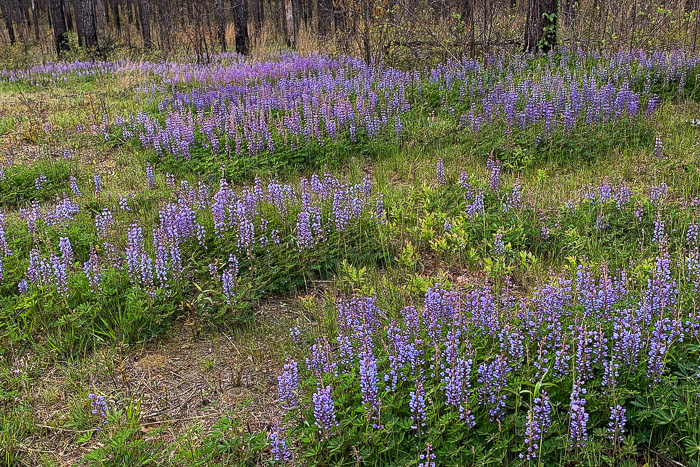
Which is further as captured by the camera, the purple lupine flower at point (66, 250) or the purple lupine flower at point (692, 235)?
the purple lupine flower at point (66, 250)

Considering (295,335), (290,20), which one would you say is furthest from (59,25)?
→ (295,335)

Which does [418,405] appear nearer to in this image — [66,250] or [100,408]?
[100,408]

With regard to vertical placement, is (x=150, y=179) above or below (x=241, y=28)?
below

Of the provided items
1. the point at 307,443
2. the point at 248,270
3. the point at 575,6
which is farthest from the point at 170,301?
the point at 575,6

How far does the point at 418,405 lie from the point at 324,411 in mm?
463

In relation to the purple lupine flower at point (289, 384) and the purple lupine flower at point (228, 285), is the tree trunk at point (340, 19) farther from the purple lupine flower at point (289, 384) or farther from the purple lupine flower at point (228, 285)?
the purple lupine flower at point (289, 384)

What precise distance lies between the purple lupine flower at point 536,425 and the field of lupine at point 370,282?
0.02m

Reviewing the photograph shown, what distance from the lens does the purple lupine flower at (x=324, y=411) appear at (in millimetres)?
2668

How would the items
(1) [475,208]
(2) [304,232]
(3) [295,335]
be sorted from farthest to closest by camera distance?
(1) [475,208], (2) [304,232], (3) [295,335]

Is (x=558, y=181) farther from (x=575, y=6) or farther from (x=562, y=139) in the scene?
(x=575, y=6)

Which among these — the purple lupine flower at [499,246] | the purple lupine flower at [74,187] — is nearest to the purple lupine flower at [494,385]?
the purple lupine flower at [499,246]

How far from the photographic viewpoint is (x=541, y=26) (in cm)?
1055

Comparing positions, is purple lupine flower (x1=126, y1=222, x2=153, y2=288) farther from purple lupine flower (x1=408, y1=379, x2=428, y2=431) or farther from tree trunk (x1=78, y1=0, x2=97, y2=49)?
tree trunk (x1=78, y1=0, x2=97, y2=49)

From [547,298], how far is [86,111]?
33.2 ft
